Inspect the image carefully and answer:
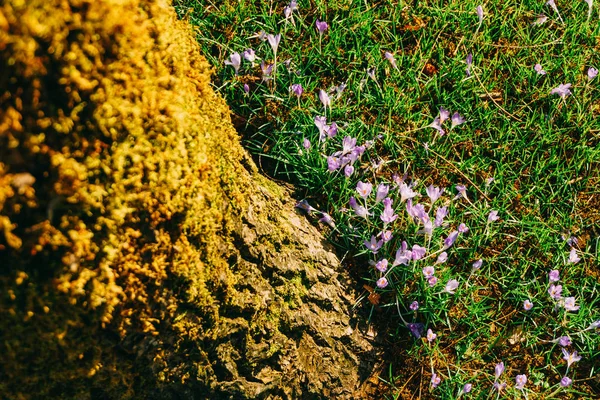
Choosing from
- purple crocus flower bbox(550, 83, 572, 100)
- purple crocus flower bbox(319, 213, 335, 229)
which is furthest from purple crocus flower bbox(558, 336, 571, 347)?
purple crocus flower bbox(550, 83, 572, 100)

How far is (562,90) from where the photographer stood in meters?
3.23

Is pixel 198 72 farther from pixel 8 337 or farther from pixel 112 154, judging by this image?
pixel 8 337

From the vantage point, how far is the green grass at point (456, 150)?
284 centimetres

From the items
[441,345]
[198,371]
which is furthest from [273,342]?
[441,345]

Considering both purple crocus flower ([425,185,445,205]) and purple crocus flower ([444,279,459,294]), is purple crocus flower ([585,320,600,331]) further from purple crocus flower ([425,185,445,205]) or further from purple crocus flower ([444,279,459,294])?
purple crocus flower ([425,185,445,205])

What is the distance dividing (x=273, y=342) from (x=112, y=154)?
121 centimetres

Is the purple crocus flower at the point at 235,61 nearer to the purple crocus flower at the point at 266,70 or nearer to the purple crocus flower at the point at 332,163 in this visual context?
the purple crocus flower at the point at 266,70

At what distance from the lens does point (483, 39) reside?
11.3 ft

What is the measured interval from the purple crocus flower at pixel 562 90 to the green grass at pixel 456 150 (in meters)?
0.05

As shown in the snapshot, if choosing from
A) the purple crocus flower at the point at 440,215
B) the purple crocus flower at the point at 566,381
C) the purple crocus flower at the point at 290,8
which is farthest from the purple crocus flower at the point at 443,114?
the purple crocus flower at the point at 566,381

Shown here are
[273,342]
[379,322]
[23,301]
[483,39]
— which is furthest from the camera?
[483,39]

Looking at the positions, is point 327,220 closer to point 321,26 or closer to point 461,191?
point 461,191

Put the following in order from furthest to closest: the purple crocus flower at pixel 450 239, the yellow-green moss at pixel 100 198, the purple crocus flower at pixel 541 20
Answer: the purple crocus flower at pixel 541 20, the purple crocus flower at pixel 450 239, the yellow-green moss at pixel 100 198

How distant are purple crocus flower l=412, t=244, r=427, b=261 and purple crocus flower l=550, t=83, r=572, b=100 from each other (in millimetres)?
1437
